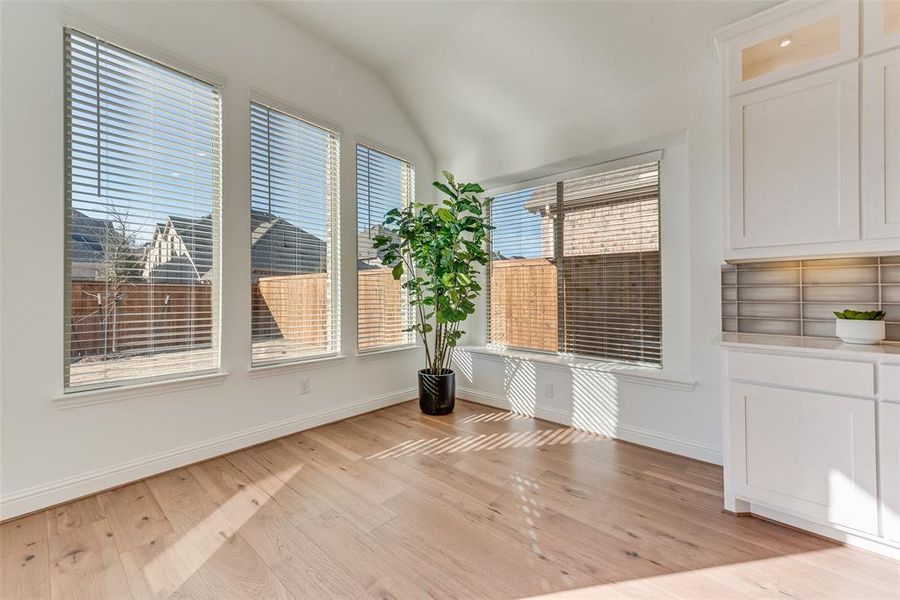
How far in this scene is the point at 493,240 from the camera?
153 inches

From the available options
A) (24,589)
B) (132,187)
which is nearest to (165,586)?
(24,589)

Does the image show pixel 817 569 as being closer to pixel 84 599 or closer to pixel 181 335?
pixel 84 599

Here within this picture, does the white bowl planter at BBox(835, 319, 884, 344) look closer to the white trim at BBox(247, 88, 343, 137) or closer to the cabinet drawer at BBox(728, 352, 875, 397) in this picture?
the cabinet drawer at BBox(728, 352, 875, 397)

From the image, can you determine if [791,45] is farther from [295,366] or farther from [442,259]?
[295,366]

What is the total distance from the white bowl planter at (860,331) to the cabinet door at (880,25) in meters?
1.22

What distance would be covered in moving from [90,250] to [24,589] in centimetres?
158

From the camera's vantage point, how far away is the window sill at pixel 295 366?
9.10 feet

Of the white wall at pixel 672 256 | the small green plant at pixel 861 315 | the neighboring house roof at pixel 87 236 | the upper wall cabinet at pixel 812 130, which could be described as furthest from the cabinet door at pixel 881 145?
the neighboring house roof at pixel 87 236

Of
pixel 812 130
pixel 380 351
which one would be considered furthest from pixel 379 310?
pixel 812 130

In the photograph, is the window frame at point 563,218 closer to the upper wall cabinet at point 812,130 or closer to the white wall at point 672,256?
the white wall at point 672,256

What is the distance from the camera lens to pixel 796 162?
1.85 meters

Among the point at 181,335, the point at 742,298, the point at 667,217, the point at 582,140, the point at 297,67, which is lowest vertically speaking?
the point at 181,335

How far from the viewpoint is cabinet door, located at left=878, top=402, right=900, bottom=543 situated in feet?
5.01

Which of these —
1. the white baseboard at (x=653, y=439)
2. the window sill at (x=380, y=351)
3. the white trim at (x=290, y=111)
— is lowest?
the white baseboard at (x=653, y=439)
